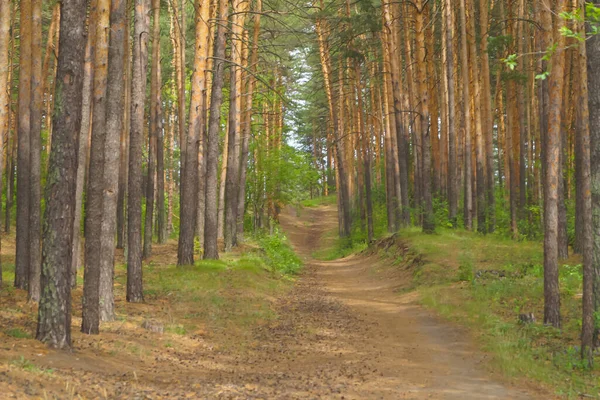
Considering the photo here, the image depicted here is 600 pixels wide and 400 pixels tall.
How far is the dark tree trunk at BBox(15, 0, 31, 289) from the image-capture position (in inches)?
518

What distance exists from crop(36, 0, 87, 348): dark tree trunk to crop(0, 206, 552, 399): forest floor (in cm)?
42

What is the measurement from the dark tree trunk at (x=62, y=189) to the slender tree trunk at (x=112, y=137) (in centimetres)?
247

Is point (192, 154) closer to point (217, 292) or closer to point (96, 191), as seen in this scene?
point (217, 292)

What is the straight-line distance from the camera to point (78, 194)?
13109 millimetres

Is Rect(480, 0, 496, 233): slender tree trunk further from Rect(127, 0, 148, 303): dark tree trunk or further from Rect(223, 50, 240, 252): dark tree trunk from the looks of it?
Rect(127, 0, 148, 303): dark tree trunk

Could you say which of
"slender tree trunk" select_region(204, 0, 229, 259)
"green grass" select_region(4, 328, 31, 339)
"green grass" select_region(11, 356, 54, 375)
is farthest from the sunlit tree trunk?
"green grass" select_region(11, 356, 54, 375)

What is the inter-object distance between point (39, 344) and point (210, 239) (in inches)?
440

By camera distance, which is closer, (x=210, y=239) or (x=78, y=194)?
(x=78, y=194)

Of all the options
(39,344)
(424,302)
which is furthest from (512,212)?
(39,344)

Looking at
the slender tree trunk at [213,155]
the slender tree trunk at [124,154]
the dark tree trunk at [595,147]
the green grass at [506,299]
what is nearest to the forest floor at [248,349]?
the green grass at [506,299]

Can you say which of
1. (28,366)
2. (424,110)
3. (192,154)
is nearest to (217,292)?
(192,154)

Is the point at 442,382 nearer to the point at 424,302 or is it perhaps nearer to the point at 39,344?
the point at 39,344

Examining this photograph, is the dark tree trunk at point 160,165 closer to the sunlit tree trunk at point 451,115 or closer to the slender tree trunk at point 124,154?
the slender tree trunk at point 124,154

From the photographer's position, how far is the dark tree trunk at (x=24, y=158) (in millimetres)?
13156
